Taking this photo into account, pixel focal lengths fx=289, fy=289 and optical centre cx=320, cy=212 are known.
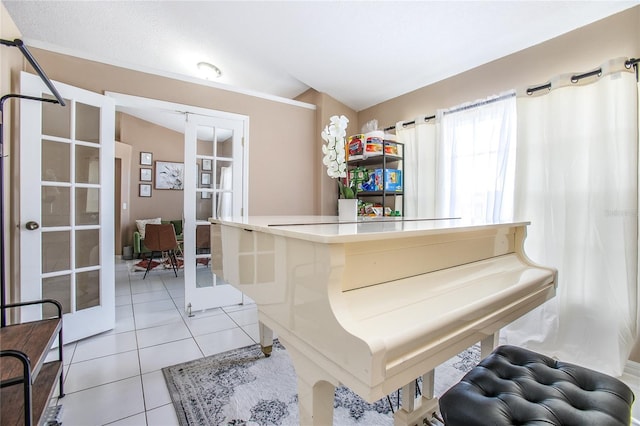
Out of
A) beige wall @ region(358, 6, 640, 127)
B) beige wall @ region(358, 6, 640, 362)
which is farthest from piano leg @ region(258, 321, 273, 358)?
beige wall @ region(358, 6, 640, 127)

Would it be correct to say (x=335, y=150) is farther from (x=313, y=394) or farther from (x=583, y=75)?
(x=583, y=75)

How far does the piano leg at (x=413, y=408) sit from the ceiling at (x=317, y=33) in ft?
7.58

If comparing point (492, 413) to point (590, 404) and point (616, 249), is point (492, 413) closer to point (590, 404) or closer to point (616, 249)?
point (590, 404)

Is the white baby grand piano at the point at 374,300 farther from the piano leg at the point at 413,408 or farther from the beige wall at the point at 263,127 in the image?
the beige wall at the point at 263,127

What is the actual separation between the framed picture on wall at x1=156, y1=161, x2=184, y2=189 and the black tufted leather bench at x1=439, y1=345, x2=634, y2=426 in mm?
6652

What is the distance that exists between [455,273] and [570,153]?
1.53m

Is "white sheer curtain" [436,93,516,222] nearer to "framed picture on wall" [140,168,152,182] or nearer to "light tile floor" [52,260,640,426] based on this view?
"light tile floor" [52,260,640,426]

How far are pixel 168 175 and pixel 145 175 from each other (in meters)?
0.44

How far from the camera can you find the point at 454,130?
264 cm

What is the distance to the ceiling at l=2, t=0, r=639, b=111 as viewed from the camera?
2.00m

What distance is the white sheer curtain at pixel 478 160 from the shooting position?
2309 mm

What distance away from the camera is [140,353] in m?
2.11

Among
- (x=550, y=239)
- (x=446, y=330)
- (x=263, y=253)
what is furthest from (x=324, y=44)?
(x=446, y=330)

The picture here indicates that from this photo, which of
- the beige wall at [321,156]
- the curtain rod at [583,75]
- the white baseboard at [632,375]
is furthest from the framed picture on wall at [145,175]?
the white baseboard at [632,375]
